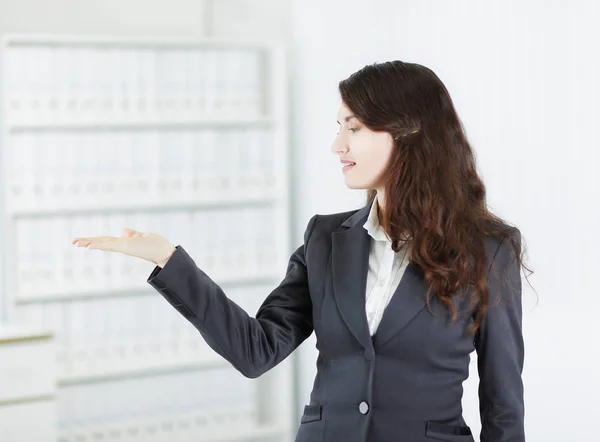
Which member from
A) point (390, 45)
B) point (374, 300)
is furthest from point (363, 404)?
point (390, 45)

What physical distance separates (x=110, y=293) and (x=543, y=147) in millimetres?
1997

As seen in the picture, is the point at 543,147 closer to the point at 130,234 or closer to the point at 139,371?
the point at 130,234

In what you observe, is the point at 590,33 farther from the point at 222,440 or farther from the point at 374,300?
the point at 222,440

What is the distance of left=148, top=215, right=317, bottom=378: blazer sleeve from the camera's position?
1.55 metres

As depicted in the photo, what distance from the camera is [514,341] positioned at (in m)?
1.67

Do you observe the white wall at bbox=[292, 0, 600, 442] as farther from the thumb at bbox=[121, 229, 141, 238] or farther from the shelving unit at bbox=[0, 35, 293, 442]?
the thumb at bbox=[121, 229, 141, 238]

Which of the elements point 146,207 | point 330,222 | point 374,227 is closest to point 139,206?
point 146,207

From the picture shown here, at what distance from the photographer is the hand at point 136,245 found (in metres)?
1.51

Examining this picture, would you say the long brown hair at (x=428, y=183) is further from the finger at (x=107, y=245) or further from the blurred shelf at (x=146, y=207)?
the blurred shelf at (x=146, y=207)

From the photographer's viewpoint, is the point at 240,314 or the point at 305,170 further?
the point at 305,170

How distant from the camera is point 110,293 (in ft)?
12.0

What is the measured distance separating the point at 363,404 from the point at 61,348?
228 cm

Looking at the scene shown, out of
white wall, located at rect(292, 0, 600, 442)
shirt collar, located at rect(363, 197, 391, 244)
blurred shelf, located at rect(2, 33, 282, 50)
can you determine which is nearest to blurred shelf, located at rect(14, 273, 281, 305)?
blurred shelf, located at rect(2, 33, 282, 50)

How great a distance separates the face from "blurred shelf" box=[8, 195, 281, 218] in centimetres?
211
